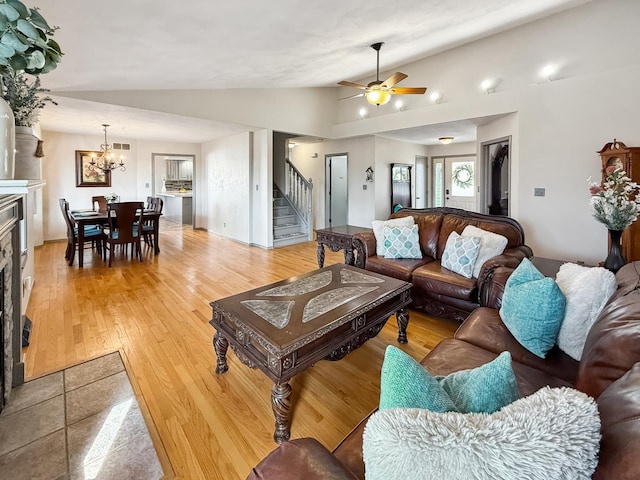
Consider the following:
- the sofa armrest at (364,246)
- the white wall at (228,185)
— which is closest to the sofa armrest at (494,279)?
the sofa armrest at (364,246)

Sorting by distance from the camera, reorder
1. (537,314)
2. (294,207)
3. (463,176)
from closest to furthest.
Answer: (537,314) < (294,207) < (463,176)

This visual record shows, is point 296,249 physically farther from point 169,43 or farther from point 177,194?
point 177,194

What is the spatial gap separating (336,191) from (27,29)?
7647 millimetres

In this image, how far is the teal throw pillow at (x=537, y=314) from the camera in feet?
5.16

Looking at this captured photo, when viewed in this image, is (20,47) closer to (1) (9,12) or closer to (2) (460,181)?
(1) (9,12)

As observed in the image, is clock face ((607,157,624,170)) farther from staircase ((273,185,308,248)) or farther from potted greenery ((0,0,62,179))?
staircase ((273,185,308,248))

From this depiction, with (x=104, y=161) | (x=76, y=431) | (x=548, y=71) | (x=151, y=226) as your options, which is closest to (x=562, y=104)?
(x=548, y=71)

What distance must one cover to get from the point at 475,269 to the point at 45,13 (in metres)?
3.86

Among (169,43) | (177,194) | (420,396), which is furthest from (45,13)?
(177,194)

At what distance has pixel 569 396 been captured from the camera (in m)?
0.67

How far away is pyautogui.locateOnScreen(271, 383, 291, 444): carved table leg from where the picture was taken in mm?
1616

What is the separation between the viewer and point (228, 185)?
753 cm

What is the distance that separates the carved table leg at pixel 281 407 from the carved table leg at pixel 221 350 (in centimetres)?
66

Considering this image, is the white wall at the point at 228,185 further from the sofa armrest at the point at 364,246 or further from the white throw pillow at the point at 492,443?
the white throw pillow at the point at 492,443
